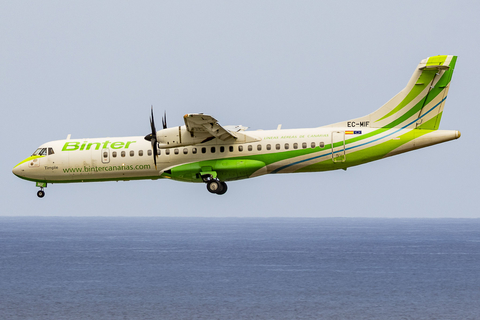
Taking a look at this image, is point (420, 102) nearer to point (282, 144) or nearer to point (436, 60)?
point (436, 60)

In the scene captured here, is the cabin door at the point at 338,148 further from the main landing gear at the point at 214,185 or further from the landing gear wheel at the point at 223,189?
the main landing gear at the point at 214,185

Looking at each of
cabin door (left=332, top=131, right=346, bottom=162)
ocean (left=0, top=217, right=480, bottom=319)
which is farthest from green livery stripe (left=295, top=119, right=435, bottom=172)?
ocean (left=0, top=217, right=480, bottom=319)

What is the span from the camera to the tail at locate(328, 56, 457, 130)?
3462 cm

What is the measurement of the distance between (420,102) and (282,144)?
362 inches

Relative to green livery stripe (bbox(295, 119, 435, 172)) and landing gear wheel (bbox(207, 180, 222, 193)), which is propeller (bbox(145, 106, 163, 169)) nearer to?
landing gear wheel (bbox(207, 180, 222, 193))

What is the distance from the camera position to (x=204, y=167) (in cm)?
3522

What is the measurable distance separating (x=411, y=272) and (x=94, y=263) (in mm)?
66083

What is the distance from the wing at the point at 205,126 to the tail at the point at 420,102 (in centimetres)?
704

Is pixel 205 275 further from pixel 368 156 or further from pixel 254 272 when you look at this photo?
pixel 368 156

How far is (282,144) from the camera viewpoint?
34.2m

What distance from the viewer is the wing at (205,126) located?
31852 mm

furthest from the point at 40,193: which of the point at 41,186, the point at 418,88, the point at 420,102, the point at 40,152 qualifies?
the point at 418,88

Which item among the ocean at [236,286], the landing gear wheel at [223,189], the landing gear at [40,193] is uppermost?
the landing gear at [40,193]

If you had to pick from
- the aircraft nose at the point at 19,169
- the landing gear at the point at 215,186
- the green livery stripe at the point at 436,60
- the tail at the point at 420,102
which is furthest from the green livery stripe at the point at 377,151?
the aircraft nose at the point at 19,169
